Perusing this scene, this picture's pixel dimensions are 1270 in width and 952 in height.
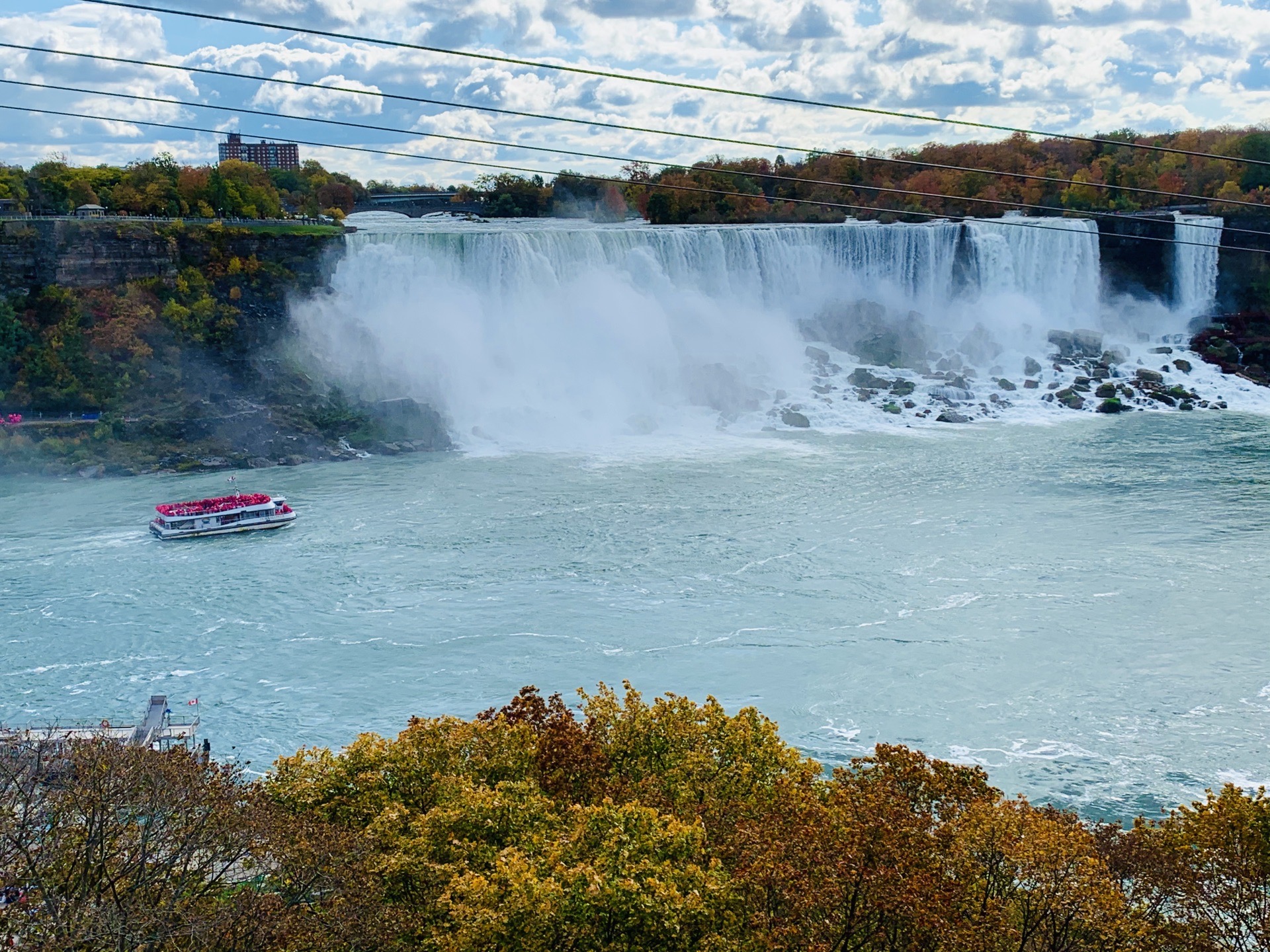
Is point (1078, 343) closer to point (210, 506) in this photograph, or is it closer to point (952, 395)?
point (952, 395)

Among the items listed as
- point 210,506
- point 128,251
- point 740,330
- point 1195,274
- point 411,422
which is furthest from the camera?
point 1195,274

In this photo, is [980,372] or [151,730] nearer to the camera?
[151,730]

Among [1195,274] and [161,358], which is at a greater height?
[1195,274]

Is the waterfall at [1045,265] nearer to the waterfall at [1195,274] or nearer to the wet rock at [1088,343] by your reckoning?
the wet rock at [1088,343]

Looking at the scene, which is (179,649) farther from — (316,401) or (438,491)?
(316,401)

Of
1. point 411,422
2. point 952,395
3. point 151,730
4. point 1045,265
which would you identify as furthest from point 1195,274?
point 151,730

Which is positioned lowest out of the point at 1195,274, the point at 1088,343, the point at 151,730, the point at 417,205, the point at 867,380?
the point at 151,730

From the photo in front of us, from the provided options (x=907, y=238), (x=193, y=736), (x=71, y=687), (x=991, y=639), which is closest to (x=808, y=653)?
(x=991, y=639)
